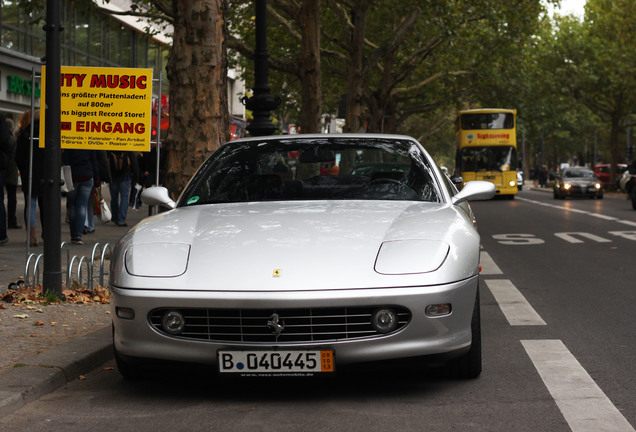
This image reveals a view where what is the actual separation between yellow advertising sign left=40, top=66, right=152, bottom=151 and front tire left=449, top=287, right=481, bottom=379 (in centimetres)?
453

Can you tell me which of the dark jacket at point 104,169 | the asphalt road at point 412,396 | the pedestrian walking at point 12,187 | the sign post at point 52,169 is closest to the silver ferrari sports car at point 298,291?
the asphalt road at point 412,396

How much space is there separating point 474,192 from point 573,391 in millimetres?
A: 1774

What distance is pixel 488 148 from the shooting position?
4403cm

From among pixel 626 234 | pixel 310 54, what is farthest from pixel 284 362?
pixel 310 54

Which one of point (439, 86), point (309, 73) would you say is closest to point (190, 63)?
point (309, 73)

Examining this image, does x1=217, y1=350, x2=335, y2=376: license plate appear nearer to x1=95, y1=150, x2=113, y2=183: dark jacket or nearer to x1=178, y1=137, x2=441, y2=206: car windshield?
x1=178, y1=137, x2=441, y2=206: car windshield

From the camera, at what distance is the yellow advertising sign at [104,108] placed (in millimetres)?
9227

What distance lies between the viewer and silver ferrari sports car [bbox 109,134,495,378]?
4949mm

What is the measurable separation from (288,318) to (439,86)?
151 feet

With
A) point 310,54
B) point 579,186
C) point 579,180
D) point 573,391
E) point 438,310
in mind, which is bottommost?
point 579,186

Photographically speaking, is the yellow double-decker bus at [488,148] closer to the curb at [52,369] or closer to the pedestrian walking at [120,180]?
the pedestrian walking at [120,180]

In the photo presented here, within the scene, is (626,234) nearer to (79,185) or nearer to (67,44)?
(79,185)

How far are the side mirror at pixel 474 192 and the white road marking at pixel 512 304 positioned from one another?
3.94 ft

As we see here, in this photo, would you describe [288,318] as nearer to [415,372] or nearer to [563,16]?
[415,372]
